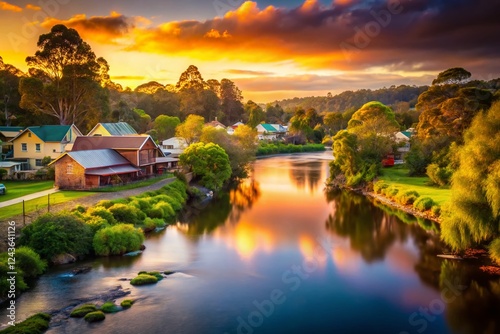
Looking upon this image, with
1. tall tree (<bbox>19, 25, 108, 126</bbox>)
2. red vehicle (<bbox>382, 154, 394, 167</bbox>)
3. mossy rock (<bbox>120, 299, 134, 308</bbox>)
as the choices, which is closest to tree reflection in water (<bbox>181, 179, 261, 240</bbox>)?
mossy rock (<bbox>120, 299, 134, 308</bbox>)

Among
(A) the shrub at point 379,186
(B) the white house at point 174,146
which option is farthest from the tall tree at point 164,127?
(A) the shrub at point 379,186

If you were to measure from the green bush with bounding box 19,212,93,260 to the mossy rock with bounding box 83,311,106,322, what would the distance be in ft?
21.0

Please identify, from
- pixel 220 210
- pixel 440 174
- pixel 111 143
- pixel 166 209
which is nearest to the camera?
pixel 166 209

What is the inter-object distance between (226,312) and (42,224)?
10751 mm

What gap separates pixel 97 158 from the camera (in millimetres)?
36656

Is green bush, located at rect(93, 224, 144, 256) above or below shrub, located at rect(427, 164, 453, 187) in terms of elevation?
below

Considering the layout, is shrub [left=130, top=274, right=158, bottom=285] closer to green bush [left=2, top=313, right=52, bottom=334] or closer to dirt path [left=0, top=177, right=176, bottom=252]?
green bush [left=2, top=313, right=52, bottom=334]

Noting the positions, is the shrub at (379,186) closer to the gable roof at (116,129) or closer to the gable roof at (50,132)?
the gable roof at (116,129)

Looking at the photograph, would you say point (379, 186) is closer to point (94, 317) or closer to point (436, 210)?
point (436, 210)

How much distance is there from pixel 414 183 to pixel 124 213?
2724cm

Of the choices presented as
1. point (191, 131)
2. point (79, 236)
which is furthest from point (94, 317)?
point (191, 131)

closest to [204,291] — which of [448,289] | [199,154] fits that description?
[448,289]

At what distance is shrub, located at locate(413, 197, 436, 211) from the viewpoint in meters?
32.6

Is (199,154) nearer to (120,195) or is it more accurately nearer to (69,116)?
(120,195)
